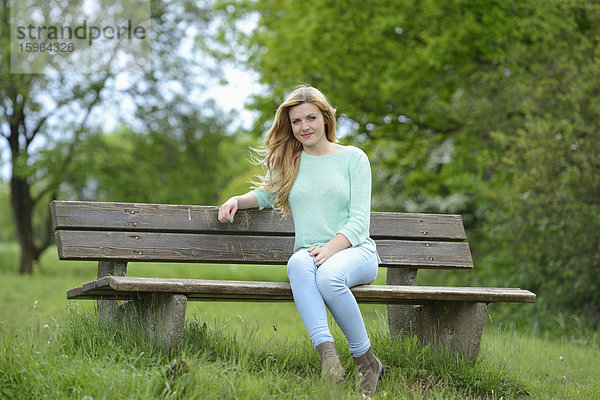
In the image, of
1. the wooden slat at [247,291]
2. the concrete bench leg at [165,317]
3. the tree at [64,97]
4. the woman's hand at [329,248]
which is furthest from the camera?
the tree at [64,97]

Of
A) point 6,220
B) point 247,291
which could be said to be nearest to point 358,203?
point 247,291

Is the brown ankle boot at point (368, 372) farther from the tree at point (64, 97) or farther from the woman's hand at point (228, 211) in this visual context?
the tree at point (64, 97)

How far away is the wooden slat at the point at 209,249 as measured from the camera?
3.84 metres

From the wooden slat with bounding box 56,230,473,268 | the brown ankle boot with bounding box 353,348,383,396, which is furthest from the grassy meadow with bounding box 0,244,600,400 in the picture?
the wooden slat with bounding box 56,230,473,268

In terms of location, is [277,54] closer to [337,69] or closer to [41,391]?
[337,69]

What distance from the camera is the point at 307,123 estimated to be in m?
3.87

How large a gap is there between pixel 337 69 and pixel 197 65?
5.38m

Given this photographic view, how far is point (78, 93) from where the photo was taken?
14.4 metres

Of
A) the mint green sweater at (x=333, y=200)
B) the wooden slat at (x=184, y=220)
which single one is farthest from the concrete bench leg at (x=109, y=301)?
the mint green sweater at (x=333, y=200)

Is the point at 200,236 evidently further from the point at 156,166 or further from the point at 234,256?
the point at 156,166

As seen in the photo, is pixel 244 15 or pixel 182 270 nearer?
pixel 182 270

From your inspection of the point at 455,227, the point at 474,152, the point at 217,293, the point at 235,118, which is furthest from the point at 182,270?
the point at 217,293

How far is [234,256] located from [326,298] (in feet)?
2.93

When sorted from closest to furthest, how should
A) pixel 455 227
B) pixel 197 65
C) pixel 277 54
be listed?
pixel 455 227 < pixel 277 54 < pixel 197 65
